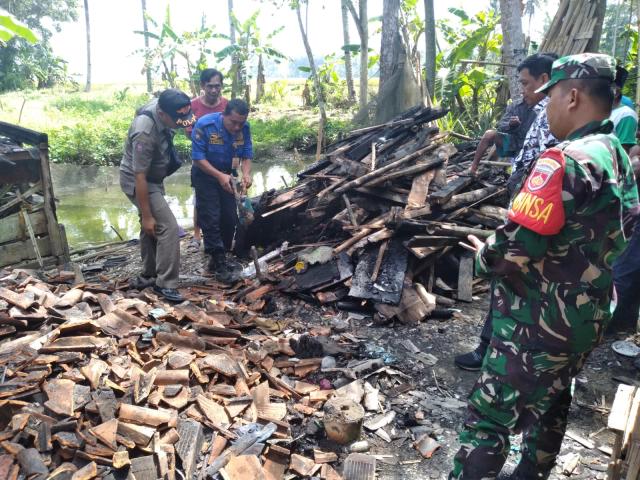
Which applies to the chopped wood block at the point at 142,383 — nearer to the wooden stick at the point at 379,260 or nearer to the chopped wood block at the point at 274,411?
the chopped wood block at the point at 274,411

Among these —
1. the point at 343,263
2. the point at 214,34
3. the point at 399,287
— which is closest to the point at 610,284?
the point at 399,287

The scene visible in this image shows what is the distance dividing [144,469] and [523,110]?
12.2 ft

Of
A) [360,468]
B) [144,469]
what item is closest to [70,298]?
[144,469]

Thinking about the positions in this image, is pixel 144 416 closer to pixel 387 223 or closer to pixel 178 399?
pixel 178 399

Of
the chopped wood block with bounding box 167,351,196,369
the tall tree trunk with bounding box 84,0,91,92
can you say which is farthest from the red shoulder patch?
the tall tree trunk with bounding box 84,0,91,92

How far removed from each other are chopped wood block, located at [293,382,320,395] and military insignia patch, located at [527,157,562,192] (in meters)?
2.27

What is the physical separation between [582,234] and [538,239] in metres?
0.17

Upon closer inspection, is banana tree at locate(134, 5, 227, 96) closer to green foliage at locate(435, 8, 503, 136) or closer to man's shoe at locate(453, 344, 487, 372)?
green foliage at locate(435, 8, 503, 136)

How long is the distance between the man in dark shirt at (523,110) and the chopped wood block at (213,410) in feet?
9.85

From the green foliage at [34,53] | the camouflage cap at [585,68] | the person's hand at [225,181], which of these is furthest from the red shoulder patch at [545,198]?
the green foliage at [34,53]

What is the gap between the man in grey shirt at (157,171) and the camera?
4.77 m

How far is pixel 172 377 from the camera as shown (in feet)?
11.0

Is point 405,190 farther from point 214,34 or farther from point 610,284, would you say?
point 214,34

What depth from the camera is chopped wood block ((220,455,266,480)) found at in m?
2.70
